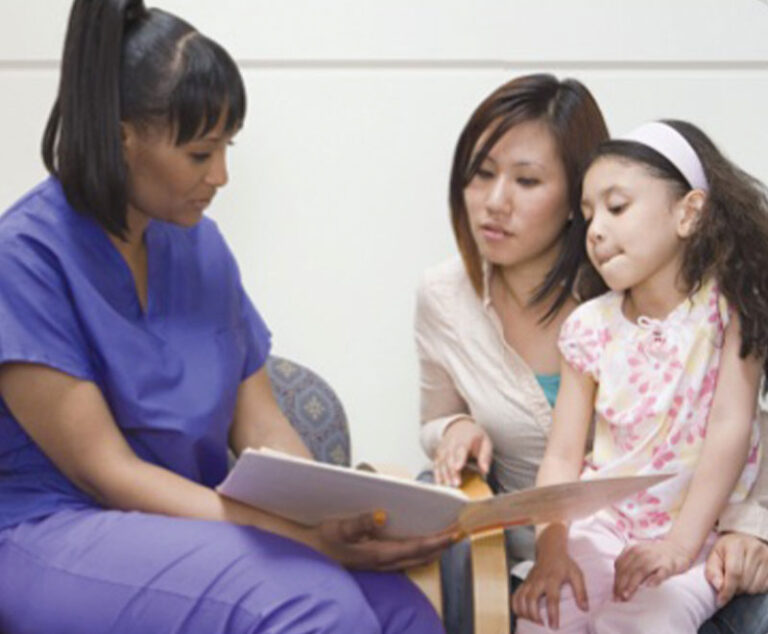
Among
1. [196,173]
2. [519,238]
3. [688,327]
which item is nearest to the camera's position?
[196,173]

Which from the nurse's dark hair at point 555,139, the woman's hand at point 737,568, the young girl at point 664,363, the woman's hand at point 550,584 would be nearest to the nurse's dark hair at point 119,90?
the nurse's dark hair at point 555,139

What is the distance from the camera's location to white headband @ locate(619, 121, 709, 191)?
1.92 m

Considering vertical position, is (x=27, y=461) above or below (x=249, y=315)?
below

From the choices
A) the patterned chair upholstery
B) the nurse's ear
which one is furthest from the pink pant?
the nurse's ear

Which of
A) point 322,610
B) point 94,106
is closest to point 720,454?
point 322,610

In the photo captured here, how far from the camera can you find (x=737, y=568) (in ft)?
5.95

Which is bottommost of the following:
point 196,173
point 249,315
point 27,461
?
point 27,461

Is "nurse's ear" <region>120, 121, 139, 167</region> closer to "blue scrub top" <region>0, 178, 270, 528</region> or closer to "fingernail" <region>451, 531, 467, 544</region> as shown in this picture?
"blue scrub top" <region>0, 178, 270, 528</region>

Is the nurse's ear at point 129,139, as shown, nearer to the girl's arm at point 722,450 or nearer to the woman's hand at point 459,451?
the woman's hand at point 459,451

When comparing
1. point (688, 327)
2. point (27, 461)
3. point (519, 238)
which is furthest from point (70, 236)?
point (688, 327)

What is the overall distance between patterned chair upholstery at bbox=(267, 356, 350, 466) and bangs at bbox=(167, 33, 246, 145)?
651mm

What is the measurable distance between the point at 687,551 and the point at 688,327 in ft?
1.08

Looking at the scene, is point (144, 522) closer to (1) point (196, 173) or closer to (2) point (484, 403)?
(1) point (196, 173)

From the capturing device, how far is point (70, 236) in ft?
5.70
